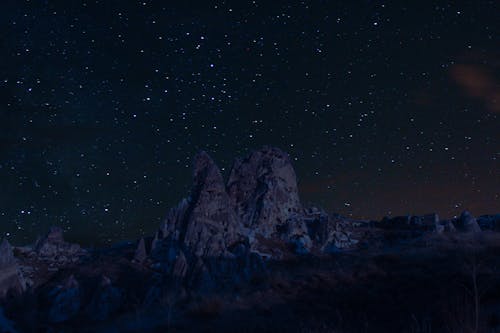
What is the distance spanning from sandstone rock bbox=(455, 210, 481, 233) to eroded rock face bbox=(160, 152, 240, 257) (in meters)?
34.0

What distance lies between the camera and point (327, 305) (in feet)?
50.0

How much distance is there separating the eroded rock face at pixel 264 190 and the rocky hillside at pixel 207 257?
7.4 inches

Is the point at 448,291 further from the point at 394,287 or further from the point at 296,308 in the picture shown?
the point at 296,308

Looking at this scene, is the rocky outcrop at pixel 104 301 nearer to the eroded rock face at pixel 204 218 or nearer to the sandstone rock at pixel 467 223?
the eroded rock face at pixel 204 218

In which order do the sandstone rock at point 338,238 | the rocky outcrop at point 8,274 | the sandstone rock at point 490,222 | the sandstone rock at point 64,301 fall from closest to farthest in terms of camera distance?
the sandstone rock at point 64,301
the rocky outcrop at point 8,274
the sandstone rock at point 338,238
the sandstone rock at point 490,222

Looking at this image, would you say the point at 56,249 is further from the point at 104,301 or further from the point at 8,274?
the point at 104,301

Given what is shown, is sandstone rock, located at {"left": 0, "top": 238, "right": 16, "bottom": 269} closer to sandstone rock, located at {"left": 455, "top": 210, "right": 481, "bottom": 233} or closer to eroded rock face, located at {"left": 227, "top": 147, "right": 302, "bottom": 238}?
eroded rock face, located at {"left": 227, "top": 147, "right": 302, "bottom": 238}

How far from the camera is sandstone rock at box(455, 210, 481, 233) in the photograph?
53.2m

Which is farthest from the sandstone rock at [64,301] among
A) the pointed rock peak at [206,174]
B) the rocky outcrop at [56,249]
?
the pointed rock peak at [206,174]

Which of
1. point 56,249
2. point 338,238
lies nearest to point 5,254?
point 56,249

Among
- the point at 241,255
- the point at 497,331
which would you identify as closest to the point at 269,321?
the point at 497,331

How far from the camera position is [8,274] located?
28.3 m

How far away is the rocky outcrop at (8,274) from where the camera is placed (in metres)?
27.5

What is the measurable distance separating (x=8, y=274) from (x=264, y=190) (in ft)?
124
